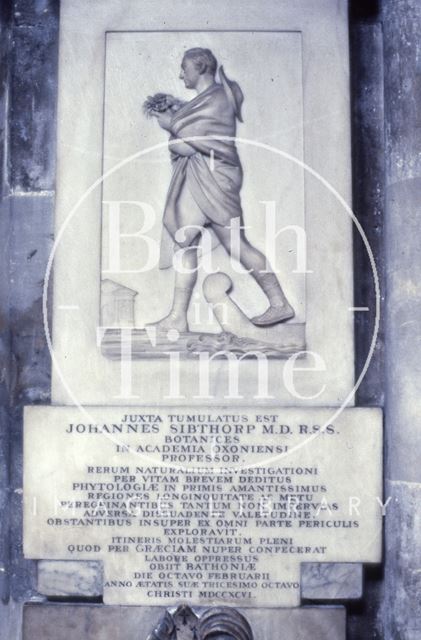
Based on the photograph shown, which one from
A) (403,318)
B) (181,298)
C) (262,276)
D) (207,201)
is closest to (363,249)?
(403,318)

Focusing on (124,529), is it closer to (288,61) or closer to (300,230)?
(300,230)

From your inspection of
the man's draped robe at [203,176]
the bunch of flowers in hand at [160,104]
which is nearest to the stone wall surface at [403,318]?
the man's draped robe at [203,176]

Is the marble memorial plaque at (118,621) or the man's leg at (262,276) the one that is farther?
the man's leg at (262,276)

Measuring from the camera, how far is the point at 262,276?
638cm

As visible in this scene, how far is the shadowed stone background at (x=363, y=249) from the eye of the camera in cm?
625

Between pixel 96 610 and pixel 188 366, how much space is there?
1640 millimetres

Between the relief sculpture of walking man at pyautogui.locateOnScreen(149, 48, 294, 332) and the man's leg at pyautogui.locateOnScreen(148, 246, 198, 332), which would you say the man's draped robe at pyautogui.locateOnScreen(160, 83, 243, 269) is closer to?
the relief sculpture of walking man at pyautogui.locateOnScreen(149, 48, 294, 332)

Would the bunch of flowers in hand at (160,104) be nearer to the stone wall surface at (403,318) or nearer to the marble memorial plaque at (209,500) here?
the stone wall surface at (403,318)

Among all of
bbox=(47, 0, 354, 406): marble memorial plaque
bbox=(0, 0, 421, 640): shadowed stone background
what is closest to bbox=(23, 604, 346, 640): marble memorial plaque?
bbox=(0, 0, 421, 640): shadowed stone background

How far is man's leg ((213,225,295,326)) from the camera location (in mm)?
6344

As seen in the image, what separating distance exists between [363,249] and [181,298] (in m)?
1.27

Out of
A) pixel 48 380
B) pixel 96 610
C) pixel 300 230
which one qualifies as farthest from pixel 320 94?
pixel 96 610

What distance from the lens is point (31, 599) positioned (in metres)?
6.45

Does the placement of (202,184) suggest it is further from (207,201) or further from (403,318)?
(403,318)
